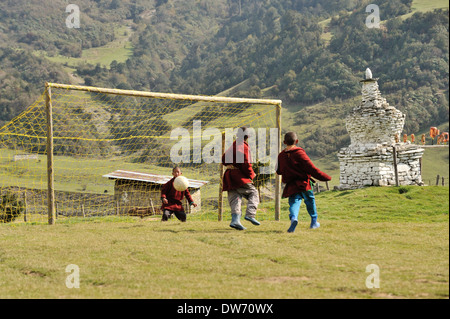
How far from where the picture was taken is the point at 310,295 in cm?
596

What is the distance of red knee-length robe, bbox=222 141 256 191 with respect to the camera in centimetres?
1125

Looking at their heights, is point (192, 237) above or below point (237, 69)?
below

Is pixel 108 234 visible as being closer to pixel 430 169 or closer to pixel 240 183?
pixel 240 183

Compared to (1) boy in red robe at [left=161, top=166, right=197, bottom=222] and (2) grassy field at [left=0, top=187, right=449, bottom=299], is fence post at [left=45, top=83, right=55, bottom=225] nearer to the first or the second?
(2) grassy field at [left=0, top=187, right=449, bottom=299]

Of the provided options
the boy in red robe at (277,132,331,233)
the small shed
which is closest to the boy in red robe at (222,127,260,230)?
the boy in red robe at (277,132,331,233)

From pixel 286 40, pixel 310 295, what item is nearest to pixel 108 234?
pixel 310 295

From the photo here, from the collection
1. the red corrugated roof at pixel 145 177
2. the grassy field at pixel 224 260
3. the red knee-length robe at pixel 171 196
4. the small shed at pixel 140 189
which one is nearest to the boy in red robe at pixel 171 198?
the red knee-length robe at pixel 171 196

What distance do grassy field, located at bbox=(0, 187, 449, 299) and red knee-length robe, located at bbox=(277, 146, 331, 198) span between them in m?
0.90

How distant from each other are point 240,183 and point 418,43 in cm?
13942

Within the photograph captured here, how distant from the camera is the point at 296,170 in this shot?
10.8m

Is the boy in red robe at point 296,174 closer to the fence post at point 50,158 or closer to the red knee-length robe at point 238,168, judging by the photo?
the red knee-length robe at point 238,168

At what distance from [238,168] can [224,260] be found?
142 inches

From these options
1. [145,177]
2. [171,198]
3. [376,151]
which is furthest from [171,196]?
[145,177]

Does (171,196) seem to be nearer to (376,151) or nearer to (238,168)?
(238,168)
